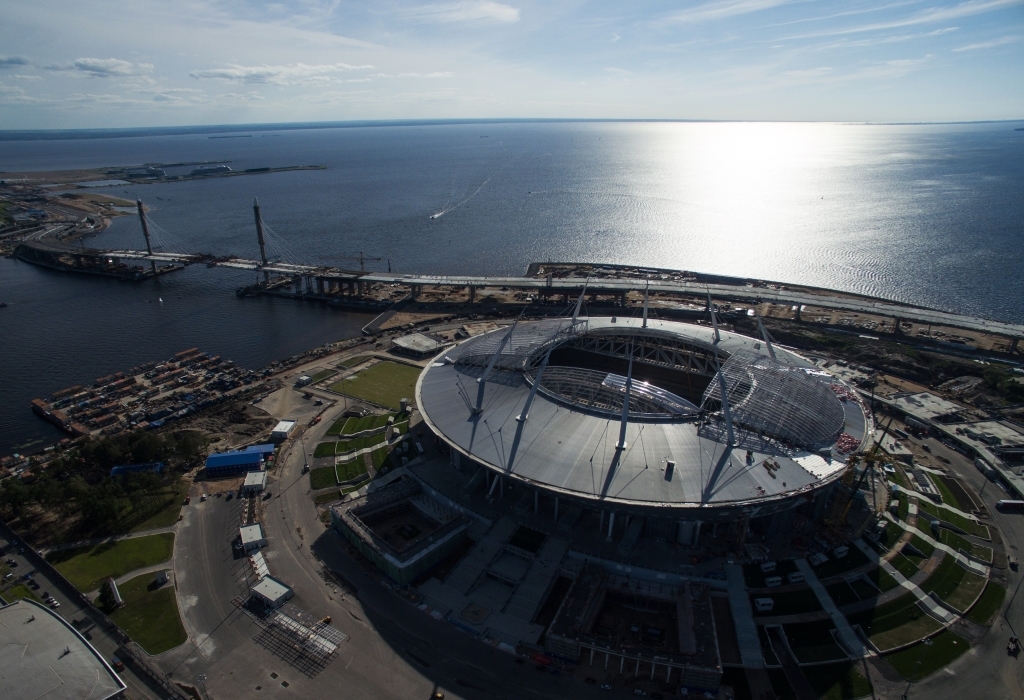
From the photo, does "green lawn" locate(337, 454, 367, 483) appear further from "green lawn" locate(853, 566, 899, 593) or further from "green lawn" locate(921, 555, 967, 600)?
"green lawn" locate(921, 555, 967, 600)

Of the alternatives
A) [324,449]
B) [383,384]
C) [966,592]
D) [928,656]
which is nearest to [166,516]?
[324,449]

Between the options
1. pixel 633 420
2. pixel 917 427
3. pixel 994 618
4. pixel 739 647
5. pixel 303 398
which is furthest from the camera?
pixel 303 398

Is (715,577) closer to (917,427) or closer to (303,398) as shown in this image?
(917,427)

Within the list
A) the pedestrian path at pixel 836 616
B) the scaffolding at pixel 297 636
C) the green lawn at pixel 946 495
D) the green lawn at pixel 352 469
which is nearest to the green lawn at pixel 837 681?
the pedestrian path at pixel 836 616

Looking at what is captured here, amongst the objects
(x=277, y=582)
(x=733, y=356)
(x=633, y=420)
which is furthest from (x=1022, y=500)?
(x=277, y=582)

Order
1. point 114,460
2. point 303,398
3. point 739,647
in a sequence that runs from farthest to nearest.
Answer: point 303,398 → point 114,460 → point 739,647

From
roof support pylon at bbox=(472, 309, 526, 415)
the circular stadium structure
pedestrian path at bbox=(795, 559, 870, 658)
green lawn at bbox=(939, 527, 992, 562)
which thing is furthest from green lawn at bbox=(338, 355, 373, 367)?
green lawn at bbox=(939, 527, 992, 562)
